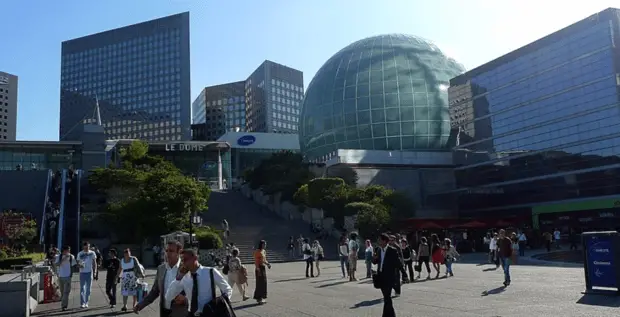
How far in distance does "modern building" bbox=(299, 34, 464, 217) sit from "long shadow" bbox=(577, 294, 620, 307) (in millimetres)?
43542

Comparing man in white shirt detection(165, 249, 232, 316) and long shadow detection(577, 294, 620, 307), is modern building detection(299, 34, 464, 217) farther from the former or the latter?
man in white shirt detection(165, 249, 232, 316)

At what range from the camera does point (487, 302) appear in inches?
505

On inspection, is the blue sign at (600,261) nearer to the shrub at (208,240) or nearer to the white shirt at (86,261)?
A: the white shirt at (86,261)

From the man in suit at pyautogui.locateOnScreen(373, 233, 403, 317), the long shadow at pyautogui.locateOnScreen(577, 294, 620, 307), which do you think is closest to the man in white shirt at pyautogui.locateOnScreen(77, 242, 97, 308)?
the man in suit at pyautogui.locateOnScreen(373, 233, 403, 317)

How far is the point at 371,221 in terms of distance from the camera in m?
42.2

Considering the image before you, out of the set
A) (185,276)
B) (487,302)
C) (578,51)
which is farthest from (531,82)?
(185,276)

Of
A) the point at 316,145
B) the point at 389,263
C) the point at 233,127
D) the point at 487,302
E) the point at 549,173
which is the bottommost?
the point at 487,302

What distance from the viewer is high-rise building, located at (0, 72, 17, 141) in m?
159

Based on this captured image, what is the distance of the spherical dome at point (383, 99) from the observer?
63.5 metres

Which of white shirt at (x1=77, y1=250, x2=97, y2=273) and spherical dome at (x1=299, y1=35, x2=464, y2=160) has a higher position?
spherical dome at (x1=299, y1=35, x2=464, y2=160)

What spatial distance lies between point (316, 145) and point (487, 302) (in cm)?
5700

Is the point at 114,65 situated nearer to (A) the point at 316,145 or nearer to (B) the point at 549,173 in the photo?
(A) the point at 316,145

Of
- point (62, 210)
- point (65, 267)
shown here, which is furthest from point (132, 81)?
point (65, 267)

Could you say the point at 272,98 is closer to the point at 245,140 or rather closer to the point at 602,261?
the point at 245,140
